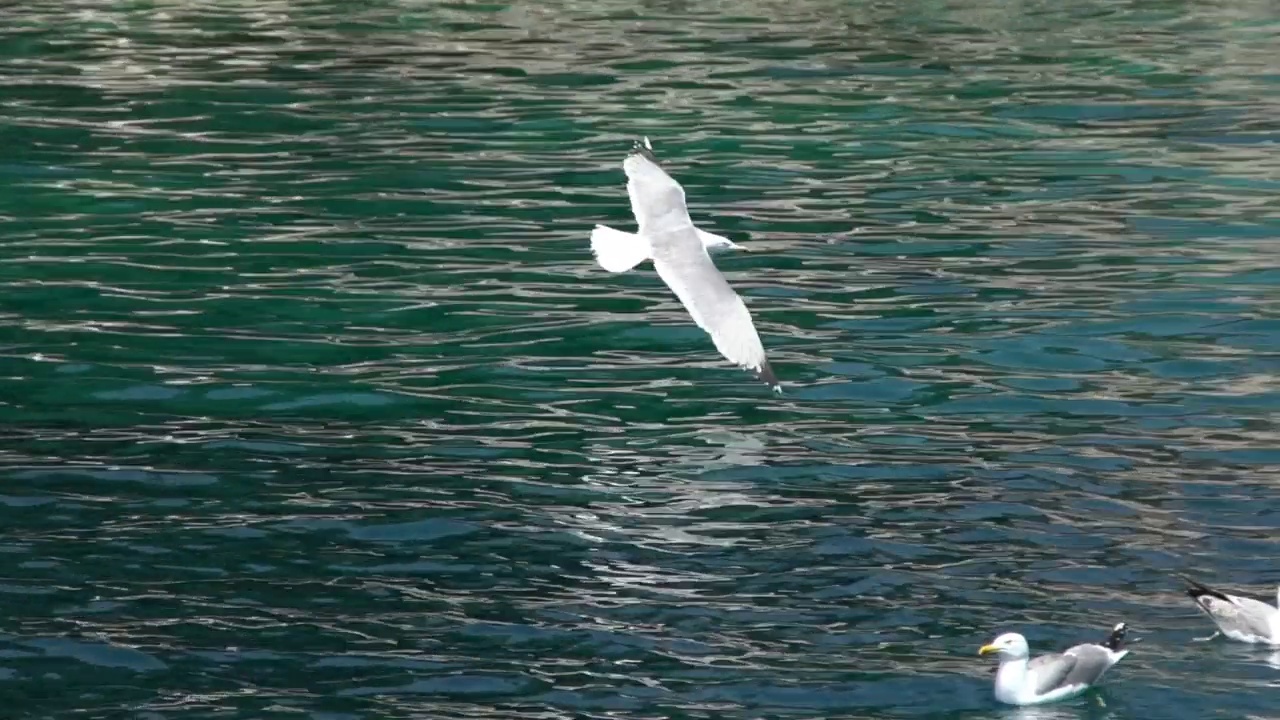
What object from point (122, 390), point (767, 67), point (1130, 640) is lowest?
point (1130, 640)

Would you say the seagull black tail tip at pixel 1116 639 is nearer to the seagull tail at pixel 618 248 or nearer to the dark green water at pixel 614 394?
the dark green water at pixel 614 394

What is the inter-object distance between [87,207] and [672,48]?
1095 cm

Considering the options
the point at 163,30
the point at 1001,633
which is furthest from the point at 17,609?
the point at 163,30

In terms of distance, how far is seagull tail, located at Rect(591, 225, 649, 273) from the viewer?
1251cm

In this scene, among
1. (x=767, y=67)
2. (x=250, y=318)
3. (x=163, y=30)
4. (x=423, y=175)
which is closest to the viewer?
(x=250, y=318)

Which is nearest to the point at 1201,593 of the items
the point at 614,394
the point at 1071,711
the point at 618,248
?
the point at 1071,711

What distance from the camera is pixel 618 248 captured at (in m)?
12.7

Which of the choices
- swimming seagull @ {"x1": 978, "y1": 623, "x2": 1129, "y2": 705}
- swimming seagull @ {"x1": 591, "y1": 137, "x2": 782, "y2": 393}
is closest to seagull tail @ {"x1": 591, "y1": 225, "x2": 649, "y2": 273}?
swimming seagull @ {"x1": 591, "y1": 137, "x2": 782, "y2": 393}

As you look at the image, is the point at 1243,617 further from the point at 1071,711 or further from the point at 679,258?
the point at 679,258

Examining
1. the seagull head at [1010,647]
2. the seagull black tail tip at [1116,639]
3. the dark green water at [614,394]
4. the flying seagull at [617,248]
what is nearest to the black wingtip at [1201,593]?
the dark green water at [614,394]

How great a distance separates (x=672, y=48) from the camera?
2839 cm

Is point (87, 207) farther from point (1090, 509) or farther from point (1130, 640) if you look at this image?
point (1130, 640)

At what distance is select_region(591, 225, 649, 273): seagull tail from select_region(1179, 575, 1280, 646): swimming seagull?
13.4 ft

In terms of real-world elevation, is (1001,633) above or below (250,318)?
below
